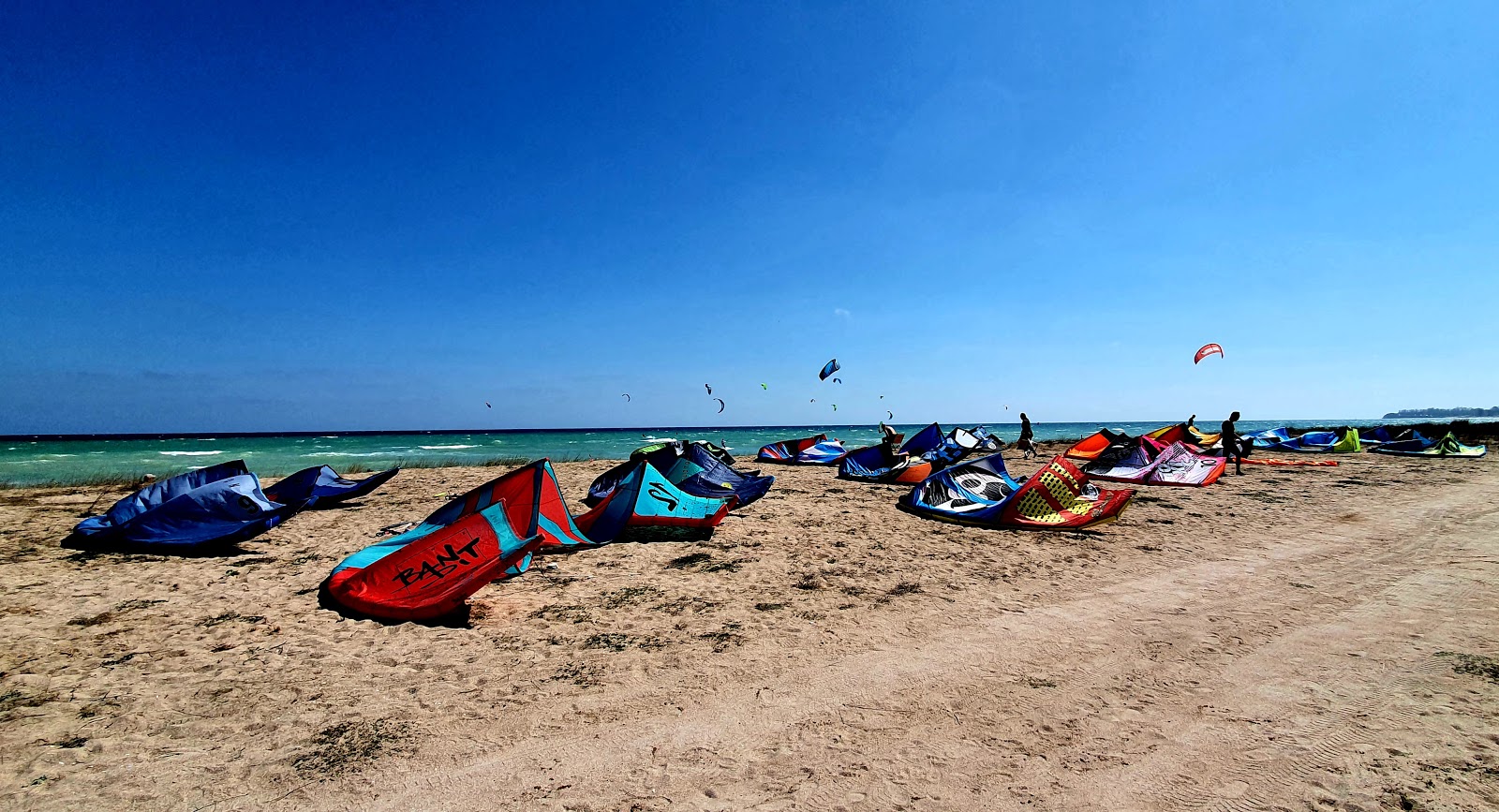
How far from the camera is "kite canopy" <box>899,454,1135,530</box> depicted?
9219 mm

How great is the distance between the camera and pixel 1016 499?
9.28 metres

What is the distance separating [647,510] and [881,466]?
368 inches

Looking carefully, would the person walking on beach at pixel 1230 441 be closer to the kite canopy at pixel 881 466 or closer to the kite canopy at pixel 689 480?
the kite canopy at pixel 881 466

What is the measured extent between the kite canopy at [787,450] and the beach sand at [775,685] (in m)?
15.2

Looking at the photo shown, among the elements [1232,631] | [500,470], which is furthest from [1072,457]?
[500,470]

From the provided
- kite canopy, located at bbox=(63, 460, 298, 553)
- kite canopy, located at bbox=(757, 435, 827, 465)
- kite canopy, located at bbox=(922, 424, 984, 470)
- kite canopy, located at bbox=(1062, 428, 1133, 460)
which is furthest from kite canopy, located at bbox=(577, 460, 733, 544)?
kite canopy, located at bbox=(1062, 428, 1133, 460)

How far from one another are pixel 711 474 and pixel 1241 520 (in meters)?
9.68

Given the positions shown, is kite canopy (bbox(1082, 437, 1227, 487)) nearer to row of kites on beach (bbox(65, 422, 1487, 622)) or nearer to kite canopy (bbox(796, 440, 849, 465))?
row of kites on beach (bbox(65, 422, 1487, 622))

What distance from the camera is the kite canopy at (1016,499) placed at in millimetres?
9219

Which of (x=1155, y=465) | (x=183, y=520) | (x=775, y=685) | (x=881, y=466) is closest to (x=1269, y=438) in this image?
(x=1155, y=465)

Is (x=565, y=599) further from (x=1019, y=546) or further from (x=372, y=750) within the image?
(x=1019, y=546)

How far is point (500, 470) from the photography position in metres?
22.0

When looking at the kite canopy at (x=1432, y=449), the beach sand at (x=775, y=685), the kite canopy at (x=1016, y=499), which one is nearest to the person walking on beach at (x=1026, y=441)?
the kite canopy at (x=1016, y=499)

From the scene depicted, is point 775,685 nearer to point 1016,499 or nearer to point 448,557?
point 448,557
